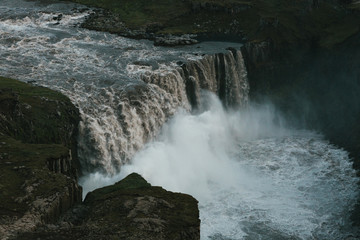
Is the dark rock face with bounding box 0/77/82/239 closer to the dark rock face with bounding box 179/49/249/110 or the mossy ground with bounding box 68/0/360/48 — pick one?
the dark rock face with bounding box 179/49/249/110

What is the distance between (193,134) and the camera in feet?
126

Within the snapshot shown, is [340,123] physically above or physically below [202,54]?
below

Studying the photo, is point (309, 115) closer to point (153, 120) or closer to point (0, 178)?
point (153, 120)

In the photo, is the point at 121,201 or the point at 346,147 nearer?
the point at 121,201

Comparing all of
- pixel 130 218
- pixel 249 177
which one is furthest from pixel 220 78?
pixel 130 218

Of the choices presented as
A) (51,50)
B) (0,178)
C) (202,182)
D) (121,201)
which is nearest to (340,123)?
(202,182)

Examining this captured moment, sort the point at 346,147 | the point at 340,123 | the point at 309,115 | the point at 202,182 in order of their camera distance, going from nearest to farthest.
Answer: the point at 202,182, the point at 346,147, the point at 340,123, the point at 309,115

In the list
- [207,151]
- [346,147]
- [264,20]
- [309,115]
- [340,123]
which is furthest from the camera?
[264,20]

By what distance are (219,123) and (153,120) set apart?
1041 cm

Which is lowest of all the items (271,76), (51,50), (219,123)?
(219,123)

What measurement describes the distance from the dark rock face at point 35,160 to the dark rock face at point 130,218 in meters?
0.71

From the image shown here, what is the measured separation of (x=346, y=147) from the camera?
4144 centimetres

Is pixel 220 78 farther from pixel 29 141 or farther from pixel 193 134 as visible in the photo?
pixel 29 141

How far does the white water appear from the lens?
28.8 m
